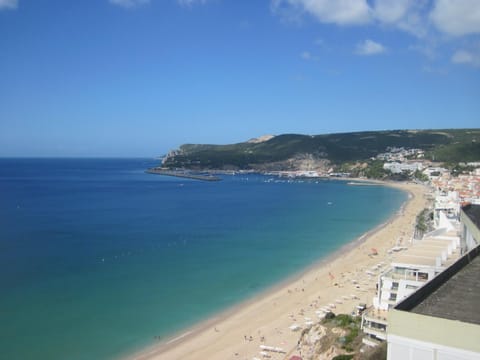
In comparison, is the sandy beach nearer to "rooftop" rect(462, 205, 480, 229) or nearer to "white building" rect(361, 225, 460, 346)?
"white building" rect(361, 225, 460, 346)

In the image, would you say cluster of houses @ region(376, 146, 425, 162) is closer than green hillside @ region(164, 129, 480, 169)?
Yes

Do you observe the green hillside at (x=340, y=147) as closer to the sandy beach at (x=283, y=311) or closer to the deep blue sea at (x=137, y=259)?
the deep blue sea at (x=137, y=259)

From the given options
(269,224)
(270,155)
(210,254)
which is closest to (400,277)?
(210,254)

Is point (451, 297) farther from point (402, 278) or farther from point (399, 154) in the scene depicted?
point (399, 154)

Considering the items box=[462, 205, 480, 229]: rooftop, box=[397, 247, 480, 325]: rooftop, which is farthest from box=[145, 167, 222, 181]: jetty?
box=[397, 247, 480, 325]: rooftop

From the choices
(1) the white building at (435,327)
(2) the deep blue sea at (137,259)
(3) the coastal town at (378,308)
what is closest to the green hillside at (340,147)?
(2) the deep blue sea at (137,259)

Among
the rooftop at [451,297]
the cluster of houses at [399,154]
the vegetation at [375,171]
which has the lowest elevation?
the vegetation at [375,171]

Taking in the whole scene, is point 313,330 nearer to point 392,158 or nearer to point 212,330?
point 212,330
